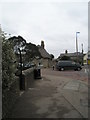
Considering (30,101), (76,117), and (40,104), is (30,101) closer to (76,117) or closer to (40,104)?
(40,104)

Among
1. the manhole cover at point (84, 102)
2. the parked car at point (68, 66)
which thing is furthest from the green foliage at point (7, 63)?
the parked car at point (68, 66)

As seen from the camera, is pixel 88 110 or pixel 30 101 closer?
pixel 88 110

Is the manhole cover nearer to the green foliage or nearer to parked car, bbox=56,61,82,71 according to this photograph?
the green foliage

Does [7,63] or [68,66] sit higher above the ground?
[7,63]

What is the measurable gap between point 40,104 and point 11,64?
326cm

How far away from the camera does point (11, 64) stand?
6.44 metres

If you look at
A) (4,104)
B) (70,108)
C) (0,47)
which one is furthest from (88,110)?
(0,47)

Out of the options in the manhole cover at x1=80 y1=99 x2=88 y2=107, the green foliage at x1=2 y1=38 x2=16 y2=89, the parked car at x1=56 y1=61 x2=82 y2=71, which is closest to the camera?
the green foliage at x1=2 y1=38 x2=16 y2=89

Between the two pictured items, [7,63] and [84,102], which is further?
[84,102]

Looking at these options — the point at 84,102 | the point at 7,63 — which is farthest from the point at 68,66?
the point at 7,63

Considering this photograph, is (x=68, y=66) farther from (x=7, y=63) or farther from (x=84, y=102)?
(x=7, y=63)

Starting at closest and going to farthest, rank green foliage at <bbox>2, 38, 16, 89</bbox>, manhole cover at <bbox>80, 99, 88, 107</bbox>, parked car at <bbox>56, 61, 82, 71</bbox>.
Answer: green foliage at <bbox>2, 38, 16, 89</bbox> < manhole cover at <bbox>80, 99, 88, 107</bbox> < parked car at <bbox>56, 61, 82, 71</bbox>

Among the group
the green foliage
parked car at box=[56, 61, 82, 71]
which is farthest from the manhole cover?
parked car at box=[56, 61, 82, 71]

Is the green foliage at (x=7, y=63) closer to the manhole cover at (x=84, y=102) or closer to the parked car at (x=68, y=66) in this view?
the manhole cover at (x=84, y=102)
